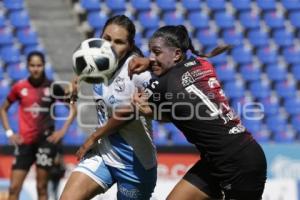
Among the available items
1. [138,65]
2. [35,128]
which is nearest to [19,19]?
[35,128]

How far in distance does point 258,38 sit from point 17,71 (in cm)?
498

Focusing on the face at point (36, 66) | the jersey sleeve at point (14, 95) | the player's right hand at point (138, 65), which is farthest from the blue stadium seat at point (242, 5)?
the player's right hand at point (138, 65)

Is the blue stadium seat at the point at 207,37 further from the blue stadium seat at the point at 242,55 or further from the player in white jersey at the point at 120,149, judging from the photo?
the player in white jersey at the point at 120,149

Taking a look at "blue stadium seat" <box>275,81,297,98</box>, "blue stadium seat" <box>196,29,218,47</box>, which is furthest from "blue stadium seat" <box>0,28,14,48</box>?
"blue stadium seat" <box>275,81,297,98</box>

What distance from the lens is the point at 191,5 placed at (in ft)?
46.9

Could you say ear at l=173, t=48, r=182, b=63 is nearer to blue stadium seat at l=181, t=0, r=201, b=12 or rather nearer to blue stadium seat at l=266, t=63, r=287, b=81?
blue stadium seat at l=266, t=63, r=287, b=81

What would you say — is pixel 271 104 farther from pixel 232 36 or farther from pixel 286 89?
pixel 232 36

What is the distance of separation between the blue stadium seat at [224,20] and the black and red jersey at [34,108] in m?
5.88

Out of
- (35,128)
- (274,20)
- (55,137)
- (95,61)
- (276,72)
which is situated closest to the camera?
(95,61)

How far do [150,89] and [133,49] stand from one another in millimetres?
590

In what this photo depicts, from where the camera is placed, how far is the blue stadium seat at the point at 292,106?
41.9 feet

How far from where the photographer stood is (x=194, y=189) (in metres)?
4.80

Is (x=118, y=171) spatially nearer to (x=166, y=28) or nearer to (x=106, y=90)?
(x=106, y=90)

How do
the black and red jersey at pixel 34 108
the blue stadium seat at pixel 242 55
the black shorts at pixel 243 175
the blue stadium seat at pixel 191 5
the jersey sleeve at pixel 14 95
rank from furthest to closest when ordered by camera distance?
the blue stadium seat at pixel 191 5
the blue stadium seat at pixel 242 55
the jersey sleeve at pixel 14 95
the black and red jersey at pixel 34 108
the black shorts at pixel 243 175
